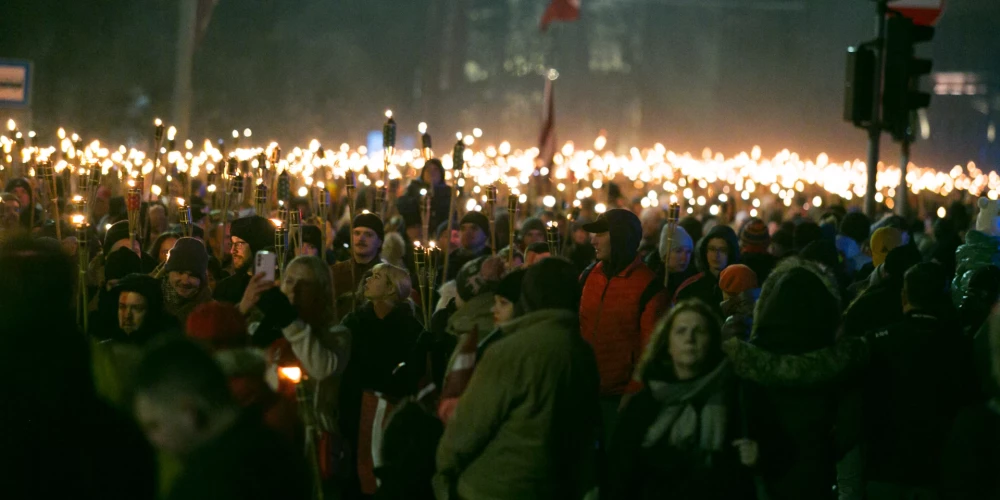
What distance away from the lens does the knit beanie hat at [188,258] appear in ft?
21.3

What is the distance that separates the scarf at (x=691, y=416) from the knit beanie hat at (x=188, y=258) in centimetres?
284

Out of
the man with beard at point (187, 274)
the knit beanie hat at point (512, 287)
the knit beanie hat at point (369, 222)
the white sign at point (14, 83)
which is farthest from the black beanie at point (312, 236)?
the knit beanie hat at point (512, 287)

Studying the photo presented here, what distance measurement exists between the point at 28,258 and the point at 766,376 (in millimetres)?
2439

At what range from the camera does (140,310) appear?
210 inches

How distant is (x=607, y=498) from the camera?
15.0ft

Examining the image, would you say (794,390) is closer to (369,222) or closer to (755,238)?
(369,222)

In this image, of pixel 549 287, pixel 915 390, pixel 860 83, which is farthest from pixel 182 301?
pixel 860 83

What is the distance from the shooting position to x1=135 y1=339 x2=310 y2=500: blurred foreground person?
3166 millimetres

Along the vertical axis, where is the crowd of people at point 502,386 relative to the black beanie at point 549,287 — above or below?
below

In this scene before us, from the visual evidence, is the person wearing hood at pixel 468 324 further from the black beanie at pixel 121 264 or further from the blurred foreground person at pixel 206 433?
the black beanie at pixel 121 264

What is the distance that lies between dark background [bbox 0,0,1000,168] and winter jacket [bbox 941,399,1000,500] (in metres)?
22.6

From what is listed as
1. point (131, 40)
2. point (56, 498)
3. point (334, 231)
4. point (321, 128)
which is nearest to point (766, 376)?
point (56, 498)

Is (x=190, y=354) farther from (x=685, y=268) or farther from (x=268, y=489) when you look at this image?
(x=685, y=268)

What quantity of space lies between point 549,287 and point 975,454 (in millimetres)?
1451
